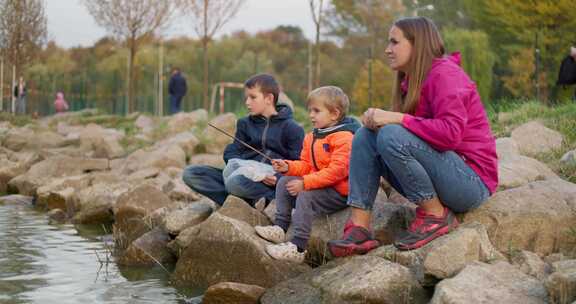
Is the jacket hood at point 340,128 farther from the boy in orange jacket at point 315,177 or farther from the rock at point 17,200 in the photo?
the rock at point 17,200

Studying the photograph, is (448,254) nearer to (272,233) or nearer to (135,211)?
(272,233)

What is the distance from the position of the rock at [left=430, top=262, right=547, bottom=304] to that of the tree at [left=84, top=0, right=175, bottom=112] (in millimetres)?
19745

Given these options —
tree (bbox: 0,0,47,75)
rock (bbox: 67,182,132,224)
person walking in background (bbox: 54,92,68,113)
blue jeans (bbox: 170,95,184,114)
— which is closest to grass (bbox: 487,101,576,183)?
rock (bbox: 67,182,132,224)

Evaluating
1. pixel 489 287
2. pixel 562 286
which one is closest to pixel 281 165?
pixel 489 287

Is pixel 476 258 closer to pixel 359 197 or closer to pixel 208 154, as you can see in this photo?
pixel 359 197

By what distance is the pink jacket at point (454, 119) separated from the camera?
169 inches

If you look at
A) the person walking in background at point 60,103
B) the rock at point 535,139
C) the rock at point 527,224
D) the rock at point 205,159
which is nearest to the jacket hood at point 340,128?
the rock at point 527,224

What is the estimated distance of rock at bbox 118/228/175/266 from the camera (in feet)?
19.9

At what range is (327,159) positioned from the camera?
5.18 meters

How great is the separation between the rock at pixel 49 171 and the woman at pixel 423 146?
7.10m

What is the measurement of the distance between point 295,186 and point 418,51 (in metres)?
1.12

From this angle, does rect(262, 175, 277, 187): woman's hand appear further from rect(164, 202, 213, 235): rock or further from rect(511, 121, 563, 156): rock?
rect(511, 121, 563, 156): rock

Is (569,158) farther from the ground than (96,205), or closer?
farther from the ground

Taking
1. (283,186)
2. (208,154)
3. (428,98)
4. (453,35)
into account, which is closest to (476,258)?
(428,98)
